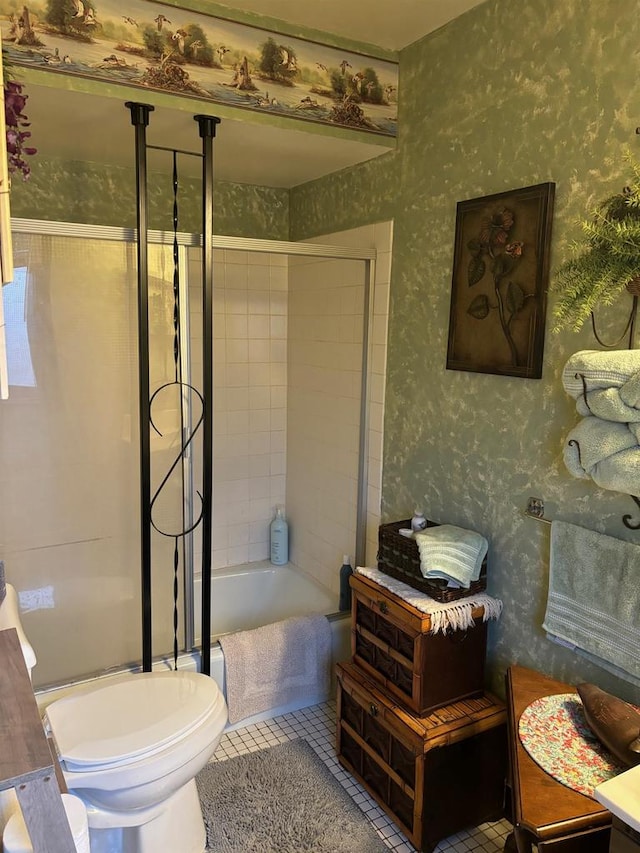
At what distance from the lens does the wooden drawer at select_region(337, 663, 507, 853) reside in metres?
1.83

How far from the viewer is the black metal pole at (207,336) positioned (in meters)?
2.09

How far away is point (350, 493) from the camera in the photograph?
2.84 m

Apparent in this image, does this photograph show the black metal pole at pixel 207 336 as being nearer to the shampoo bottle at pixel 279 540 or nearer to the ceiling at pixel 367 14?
the ceiling at pixel 367 14

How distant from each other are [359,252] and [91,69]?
1.13m

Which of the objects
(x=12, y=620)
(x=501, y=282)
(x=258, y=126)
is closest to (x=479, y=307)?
(x=501, y=282)

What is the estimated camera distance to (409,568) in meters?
2.03

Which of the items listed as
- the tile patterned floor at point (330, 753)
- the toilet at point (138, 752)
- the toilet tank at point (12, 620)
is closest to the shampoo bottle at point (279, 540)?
the tile patterned floor at point (330, 753)

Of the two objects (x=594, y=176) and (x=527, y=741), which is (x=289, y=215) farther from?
(x=527, y=741)

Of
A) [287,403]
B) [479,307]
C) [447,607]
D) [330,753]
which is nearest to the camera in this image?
[447,607]

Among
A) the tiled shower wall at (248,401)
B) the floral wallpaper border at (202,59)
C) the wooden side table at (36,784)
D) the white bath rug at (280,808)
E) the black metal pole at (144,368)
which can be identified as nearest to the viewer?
the wooden side table at (36,784)

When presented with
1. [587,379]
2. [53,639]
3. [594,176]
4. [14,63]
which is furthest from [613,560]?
[14,63]

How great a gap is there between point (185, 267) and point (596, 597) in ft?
5.56

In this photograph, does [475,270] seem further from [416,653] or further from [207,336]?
[416,653]

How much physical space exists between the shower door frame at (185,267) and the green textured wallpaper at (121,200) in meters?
0.50
